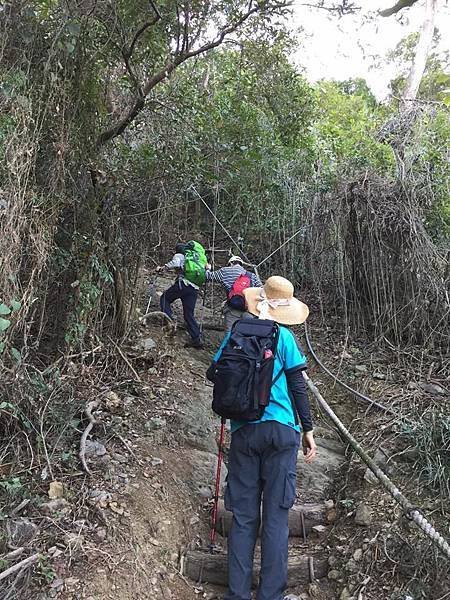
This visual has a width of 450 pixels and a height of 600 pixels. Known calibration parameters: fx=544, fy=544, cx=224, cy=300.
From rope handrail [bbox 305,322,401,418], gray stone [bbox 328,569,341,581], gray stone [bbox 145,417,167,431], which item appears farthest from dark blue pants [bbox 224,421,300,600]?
rope handrail [bbox 305,322,401,418]

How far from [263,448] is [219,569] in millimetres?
937

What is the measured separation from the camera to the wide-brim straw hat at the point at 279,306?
Result: 3422mm

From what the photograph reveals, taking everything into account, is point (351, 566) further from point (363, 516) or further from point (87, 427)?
point (87, 427)

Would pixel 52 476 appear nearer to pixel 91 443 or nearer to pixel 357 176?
pixel 91 443

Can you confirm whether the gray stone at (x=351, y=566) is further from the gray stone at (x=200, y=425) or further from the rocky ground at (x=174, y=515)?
the gray stone at (x=200, y=425)

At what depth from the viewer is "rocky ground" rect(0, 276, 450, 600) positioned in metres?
2.98

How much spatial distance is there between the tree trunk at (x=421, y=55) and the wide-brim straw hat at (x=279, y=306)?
9.32 m

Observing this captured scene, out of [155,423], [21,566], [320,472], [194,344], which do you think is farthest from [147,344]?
[21,566]

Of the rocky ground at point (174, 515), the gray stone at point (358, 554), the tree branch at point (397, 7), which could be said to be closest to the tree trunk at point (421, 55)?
the tree branch at point (397, 7)

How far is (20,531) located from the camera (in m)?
2.97

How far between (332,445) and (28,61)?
3.98 metres

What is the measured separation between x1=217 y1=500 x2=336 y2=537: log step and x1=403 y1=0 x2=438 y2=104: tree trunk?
962 centimetres

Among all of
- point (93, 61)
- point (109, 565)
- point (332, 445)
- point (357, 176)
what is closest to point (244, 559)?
point (109, 565)

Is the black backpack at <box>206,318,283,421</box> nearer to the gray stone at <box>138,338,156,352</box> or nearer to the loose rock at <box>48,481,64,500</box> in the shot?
the loose rock at <box>48,481,64,500</box>
